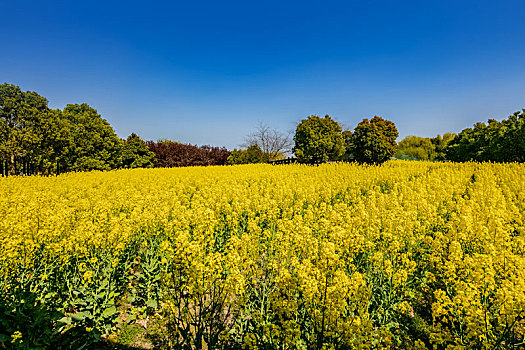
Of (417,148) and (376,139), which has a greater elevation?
(417,148)

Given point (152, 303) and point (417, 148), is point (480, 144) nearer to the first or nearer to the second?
point (417, 148)

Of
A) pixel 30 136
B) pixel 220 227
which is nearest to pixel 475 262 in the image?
pixel 220 227

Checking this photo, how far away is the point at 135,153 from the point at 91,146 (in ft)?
21.3

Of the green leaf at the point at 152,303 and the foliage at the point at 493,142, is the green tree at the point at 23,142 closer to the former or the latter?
the green leaf at the point at 152,303

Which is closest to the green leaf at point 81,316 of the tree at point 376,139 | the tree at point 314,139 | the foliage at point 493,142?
the tree at point 376,139

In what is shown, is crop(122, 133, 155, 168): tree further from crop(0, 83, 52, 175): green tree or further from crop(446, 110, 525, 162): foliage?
crop(446, 110, 525, 162): foliage

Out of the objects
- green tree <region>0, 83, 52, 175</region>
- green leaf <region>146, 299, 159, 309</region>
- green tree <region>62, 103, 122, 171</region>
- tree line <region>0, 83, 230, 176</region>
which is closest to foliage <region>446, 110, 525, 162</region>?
green leaf <region>146, 299, 159, 309</region>

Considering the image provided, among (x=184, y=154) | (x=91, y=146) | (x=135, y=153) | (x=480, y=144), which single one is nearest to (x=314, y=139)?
(x=184, y=154)

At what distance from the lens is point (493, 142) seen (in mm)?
27359

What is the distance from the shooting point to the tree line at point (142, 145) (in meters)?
22.1

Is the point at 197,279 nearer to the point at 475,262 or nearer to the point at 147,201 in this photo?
→ the point at 475,262

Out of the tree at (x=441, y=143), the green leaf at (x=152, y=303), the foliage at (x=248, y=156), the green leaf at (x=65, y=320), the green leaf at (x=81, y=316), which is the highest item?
the tree at (x=441, y=143)

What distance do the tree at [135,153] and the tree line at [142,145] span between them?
→ 0.38ft

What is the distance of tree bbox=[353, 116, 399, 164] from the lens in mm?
26219
